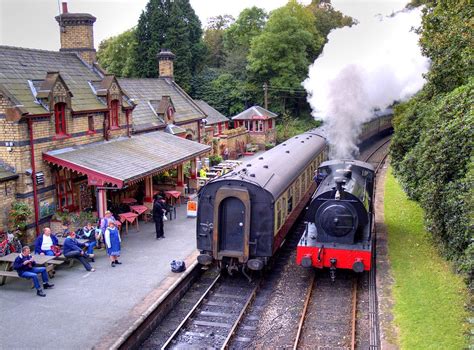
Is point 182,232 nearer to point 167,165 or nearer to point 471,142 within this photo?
point 167,165

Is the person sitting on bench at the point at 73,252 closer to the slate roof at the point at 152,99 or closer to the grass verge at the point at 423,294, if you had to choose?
the grass verge at the point at 423,294

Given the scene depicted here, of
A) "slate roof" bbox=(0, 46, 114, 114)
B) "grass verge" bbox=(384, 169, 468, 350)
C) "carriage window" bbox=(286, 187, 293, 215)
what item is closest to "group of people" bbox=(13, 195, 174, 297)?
"slate roof" bbox=(0, 46, 114, 114)

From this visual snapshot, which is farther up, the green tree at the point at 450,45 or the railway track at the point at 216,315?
the green tree at the point at 450,45

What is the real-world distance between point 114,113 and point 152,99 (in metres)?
6.79

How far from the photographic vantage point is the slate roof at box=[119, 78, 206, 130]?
22725mm

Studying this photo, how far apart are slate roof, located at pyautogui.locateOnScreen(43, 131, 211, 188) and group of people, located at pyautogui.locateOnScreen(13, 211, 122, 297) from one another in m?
1.40

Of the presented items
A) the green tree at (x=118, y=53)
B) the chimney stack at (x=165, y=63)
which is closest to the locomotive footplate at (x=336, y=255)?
the chimney stack at (x=165, y=63)

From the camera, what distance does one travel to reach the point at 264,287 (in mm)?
11953

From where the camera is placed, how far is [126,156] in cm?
1669

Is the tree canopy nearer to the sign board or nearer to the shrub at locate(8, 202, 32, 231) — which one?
the sign board

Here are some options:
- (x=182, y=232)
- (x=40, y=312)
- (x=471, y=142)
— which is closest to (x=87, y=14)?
(x=182, y=232)

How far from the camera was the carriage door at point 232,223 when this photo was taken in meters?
11.2

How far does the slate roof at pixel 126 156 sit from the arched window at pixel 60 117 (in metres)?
0.67

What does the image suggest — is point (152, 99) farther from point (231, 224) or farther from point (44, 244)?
point (231, 224)
